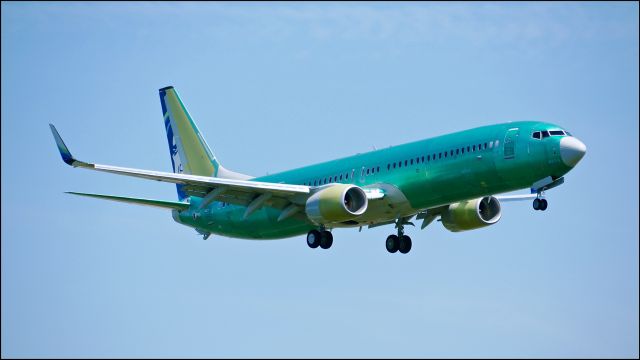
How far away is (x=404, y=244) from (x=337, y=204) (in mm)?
7566

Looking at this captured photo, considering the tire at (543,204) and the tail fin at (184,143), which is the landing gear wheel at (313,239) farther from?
the tire at (543,204)

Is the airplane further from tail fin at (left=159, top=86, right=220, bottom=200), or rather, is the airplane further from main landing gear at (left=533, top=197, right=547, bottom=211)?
tail fin at (left=159, top=86, right=220, bottom=200)

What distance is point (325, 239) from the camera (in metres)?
62.6

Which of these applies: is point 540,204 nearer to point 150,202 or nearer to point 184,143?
point 150,202

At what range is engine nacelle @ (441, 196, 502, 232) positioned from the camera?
6306 cm

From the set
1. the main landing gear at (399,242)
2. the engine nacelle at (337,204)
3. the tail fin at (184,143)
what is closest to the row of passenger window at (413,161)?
the engine nacelle at (337,204)

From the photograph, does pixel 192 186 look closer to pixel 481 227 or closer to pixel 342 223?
pixel 342 223

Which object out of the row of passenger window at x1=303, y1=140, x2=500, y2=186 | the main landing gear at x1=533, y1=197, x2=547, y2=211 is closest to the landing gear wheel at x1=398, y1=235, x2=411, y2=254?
the row of passenger window at x1=303, y1=140, x2=500, y2=186

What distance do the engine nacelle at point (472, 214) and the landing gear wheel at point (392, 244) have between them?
2783mm

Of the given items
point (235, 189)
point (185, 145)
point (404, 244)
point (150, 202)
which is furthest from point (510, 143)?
point (185, 145)

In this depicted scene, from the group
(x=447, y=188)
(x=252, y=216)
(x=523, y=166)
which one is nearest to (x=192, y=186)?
(x=252, y=216)

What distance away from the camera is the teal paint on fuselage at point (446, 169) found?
54.5 m

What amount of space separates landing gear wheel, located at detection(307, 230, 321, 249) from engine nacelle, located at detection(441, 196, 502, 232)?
272 inches

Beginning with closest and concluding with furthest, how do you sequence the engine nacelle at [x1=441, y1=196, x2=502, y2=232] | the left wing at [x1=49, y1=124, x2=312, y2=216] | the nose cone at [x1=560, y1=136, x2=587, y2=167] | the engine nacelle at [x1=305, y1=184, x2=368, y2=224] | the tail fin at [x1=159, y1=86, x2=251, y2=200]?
the nose cone at [x1=560, y1=136, x2=587, y2=167] → the left wing at [x1=49, y1=124, x2=312, y2=216] → the engine nacelle at [x1=305, y1=184, x2=368, y2=224] → the engine nacelle at [x1=441, y1=196, x2=502, y2=232] → the tail fin at [x1=159, y1=86, x2=251, y2=200]
